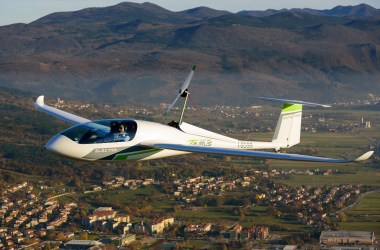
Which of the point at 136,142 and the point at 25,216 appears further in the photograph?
the point at 25,216

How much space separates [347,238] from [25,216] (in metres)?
30.8

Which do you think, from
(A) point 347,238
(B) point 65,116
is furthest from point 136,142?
(A) point 347,238

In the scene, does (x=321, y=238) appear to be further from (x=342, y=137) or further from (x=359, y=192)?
(x=342, y=137)

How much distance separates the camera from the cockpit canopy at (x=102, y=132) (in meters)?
46.6

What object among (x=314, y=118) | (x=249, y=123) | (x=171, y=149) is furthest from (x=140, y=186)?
→ (x=314, y=118)

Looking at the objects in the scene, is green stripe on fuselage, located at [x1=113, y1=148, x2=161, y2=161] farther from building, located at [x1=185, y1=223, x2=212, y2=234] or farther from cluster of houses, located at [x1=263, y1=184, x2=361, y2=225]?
cluster of houses, located at [x1=263, y1=184, x2=361, y2=225]

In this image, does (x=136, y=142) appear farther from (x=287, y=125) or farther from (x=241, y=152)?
(x=287, y=125)

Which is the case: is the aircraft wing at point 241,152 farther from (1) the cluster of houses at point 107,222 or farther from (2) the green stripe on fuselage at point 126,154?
(1) the cluster of houses at point 107,222

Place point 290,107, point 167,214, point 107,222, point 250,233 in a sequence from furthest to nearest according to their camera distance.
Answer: point 167,214, point 107,222, point 250,233, point 290,107

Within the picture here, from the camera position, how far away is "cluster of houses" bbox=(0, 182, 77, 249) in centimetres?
7875

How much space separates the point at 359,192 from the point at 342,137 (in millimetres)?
53486

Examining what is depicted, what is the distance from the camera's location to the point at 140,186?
103m

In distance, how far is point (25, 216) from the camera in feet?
283

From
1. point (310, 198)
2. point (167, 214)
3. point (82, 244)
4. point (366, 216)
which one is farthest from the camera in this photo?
point (310, 198)
